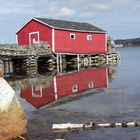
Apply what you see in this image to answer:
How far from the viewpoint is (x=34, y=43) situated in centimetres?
4959

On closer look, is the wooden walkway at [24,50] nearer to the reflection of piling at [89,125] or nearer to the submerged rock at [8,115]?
the reflection of piling at [89,125]

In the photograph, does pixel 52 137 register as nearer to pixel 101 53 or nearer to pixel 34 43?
pixel 34 43

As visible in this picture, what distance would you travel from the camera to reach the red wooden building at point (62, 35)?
5059 centimetres

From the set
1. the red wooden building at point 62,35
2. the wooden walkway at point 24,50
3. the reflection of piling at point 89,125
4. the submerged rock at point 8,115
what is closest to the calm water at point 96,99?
the reflection of piling at point 89,125

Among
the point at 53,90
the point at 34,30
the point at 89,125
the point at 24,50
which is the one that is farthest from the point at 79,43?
the point at 89,125

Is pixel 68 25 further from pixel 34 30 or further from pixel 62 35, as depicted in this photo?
pixel 34 30

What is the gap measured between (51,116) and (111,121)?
286 centimetres

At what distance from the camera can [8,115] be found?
43.7 feet

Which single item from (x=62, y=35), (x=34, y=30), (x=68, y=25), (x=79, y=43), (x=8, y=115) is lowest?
(x=8, y=115)

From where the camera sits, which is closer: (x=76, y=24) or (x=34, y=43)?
(x=34, y=43)

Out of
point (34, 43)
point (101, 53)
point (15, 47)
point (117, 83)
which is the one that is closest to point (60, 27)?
point (34, 43)

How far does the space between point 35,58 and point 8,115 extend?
3534cm

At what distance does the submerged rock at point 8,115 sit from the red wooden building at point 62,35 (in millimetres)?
36457

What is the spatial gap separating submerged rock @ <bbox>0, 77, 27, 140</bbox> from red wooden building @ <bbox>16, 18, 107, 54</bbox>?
36.5 metres
